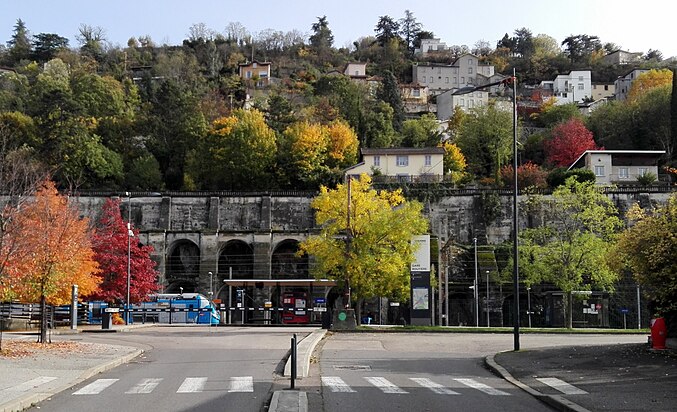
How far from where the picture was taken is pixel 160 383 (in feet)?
59.3

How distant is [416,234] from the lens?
47.8 metres

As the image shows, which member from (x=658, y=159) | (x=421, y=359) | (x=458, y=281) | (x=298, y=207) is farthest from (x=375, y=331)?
(x=658, y=159)

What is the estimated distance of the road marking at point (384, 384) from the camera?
16938 mm

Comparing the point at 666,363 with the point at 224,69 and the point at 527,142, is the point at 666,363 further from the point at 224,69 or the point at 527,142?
the point at 224,69

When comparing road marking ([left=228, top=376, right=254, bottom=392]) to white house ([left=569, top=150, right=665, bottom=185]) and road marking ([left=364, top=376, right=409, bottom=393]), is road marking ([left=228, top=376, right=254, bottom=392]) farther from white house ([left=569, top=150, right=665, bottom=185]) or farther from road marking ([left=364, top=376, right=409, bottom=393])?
white house ([left=569, top=150, right=665, bottom=185])

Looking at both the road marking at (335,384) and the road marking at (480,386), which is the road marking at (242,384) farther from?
the road marking at (480,386)

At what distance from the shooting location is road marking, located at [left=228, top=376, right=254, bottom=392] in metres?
16.8

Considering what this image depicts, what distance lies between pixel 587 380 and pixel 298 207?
65795 mm

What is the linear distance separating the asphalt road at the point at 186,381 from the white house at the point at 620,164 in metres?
66.7

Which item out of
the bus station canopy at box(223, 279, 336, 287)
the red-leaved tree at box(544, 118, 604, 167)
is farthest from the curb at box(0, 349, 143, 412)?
the red-leaved tree at box(544, 118, 604, 167)

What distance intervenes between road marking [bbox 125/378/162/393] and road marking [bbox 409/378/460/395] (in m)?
5.87

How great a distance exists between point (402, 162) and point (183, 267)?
26031 millimetres

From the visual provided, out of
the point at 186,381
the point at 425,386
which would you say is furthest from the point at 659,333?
the point at 186,381

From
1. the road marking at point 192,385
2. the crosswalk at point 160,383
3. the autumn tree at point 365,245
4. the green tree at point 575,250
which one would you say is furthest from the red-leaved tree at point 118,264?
the road marking at point 192,385
